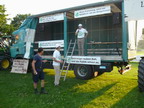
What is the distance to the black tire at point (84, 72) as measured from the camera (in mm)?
8814

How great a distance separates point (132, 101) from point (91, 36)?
780cm

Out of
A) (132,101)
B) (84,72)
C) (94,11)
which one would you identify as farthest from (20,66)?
(132,101)

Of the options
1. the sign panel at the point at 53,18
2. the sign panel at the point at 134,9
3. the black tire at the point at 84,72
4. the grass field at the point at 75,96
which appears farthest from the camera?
the sign panel at the point at 53,18

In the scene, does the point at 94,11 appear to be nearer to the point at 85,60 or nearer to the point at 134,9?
the point at 134,9

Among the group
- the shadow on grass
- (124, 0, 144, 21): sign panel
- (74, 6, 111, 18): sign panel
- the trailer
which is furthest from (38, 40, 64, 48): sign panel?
the shadow on grass

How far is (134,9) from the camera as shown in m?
6.84

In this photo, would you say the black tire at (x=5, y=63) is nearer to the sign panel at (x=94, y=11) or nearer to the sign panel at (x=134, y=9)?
the sign panel at (x=94, y=11)

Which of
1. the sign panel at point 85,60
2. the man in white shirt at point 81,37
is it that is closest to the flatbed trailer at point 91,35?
the sign panel at point 85,60

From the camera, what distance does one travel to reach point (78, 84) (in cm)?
802

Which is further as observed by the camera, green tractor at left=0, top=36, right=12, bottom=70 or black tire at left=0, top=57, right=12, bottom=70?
green tractor at left=0, top=36, right=12, bottom=70

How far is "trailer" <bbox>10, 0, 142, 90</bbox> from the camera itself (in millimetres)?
8164

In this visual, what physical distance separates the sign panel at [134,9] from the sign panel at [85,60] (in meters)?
2.31

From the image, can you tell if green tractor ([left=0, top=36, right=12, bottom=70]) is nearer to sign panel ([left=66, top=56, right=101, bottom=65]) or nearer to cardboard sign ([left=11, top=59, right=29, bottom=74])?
cardboard sign ([left=11, top=59, right=29, bottom=74])

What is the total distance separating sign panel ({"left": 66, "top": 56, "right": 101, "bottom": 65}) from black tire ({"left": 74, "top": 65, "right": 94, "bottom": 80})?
1.05 feet
